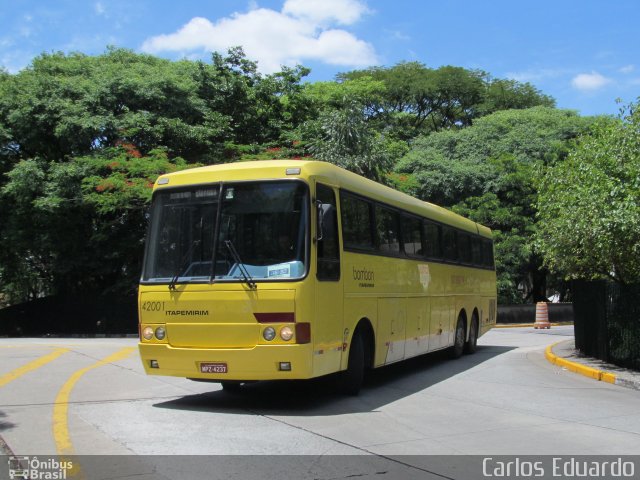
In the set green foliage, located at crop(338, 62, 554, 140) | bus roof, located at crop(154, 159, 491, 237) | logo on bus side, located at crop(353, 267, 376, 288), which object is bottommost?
logo on bus side, located at crop(353, 267, 376, 288)

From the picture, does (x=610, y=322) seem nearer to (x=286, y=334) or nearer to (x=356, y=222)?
(x=356, y=222)

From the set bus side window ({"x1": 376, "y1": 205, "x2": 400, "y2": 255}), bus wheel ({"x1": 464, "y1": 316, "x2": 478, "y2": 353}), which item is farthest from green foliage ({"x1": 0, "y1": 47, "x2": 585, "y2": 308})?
bus side window ({"x1": 376, "y1": 205, "x2": 400, "y2": 255})

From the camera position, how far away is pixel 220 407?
9.12 metres

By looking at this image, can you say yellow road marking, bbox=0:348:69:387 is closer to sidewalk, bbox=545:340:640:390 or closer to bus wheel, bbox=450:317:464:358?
bus wheel, bbox=450:317:464:358

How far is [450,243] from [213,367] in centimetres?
857

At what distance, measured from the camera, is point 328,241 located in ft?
29.9

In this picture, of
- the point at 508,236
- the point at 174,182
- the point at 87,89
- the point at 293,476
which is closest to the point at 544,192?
the point at 174,182

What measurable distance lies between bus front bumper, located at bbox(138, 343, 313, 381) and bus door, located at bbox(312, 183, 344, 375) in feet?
0.98

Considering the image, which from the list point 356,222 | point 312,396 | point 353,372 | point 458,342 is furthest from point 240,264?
point 458,342

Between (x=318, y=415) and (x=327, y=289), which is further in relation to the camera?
(x=327, y=289)

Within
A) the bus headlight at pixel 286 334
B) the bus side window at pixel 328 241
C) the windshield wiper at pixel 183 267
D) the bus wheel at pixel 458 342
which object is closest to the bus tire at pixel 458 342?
the bus wheel at pixel 458 342

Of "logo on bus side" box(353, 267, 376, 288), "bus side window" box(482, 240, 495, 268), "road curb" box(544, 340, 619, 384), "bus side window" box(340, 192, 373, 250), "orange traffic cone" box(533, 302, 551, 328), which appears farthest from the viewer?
"orange traffic cone" box(533, 302, 551, 328)

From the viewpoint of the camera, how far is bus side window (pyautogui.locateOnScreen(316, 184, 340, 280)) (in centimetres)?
883

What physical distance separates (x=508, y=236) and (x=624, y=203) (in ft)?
71.3
